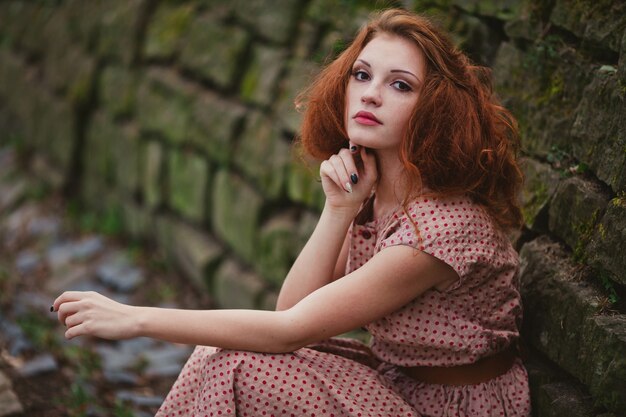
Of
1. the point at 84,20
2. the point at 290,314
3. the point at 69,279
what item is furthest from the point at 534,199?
the point at 84,20

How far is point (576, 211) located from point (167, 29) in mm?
3464

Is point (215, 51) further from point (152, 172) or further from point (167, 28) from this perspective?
point (152, 172)

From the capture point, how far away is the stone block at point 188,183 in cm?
475

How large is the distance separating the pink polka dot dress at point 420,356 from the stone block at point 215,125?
7.15ft

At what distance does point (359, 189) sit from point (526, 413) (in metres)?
0.74

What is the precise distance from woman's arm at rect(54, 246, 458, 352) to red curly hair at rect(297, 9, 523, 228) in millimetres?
198

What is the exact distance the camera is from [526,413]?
227 cm

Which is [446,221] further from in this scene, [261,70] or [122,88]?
[122,88]

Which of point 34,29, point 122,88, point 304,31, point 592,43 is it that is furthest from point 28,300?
point 592,43

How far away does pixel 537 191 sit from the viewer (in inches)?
98.3

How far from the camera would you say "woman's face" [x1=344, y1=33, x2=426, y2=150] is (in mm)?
2191

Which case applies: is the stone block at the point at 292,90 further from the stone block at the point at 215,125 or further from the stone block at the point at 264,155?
the stone block at the point at 215,125

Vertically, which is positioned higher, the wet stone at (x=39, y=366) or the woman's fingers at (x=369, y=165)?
the woman's fingers at (x=369, y=165)

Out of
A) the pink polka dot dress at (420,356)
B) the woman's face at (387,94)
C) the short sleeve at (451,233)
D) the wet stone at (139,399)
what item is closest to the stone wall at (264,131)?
the pink polka dot dress at (420,356)
